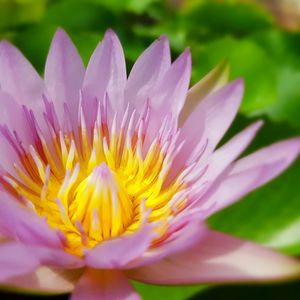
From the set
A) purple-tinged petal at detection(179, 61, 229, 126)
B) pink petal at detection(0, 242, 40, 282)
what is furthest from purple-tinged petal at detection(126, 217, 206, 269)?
purple-tinged petal at detection(179, 61, 229, 126)

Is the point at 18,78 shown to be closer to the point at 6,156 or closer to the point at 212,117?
the point at 6,156

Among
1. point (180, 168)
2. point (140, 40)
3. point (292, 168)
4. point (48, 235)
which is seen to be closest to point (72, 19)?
point (140, 40)

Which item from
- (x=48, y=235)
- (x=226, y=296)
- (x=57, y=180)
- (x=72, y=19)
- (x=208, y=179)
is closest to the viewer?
(x=48, y=235)

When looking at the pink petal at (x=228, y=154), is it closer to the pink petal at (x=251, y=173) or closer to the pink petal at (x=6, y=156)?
the pink petal at (x=251, y=173)

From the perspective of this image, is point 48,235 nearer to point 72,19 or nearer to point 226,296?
point 226,296

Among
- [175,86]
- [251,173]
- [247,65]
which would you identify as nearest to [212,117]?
[175,86]

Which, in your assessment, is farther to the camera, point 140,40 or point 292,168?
point 140,40

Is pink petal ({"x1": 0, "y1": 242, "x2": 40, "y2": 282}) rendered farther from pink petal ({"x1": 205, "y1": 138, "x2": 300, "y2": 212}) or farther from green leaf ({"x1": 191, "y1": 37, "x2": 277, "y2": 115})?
green leaf ({"x1": 191, "y1": 37, "x2": 277, "y2": 115})
